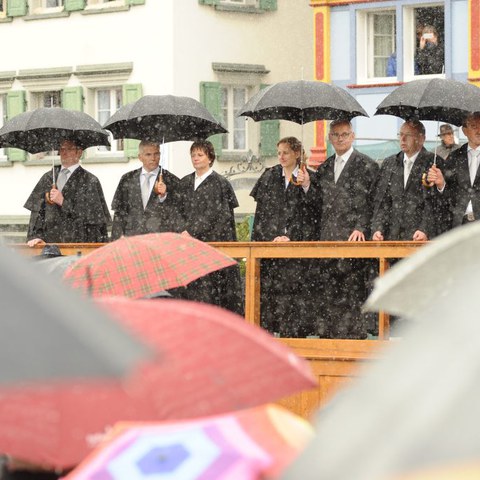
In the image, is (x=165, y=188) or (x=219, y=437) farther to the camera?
(x=165, y=188)

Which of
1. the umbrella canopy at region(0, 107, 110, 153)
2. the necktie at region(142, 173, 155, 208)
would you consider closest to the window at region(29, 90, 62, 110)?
the umbrella canopy at region(0, 107, 110, 153)

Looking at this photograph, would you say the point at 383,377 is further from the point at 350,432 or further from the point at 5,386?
the point at 5,386

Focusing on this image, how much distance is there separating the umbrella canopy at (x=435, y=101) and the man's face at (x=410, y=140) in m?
0.44

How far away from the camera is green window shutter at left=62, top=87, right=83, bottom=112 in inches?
1369

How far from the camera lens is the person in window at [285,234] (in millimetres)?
11789

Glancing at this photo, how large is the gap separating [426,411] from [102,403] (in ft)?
7.41

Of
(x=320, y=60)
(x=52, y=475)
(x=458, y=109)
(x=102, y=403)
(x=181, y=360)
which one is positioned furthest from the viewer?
(x=320, y=60)

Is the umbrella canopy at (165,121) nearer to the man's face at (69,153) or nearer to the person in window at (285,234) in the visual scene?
the man's face at (69,153)

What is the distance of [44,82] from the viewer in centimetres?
3534

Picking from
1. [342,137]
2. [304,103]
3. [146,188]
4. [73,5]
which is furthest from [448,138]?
[73,5]

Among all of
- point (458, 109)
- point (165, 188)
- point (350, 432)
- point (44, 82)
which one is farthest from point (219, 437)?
point (44, 82)

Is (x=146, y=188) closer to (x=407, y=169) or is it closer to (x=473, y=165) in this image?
(x=407, y=169)

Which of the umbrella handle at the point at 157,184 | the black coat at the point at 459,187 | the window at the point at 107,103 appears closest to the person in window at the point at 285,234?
the umbrella handle at the point at 157,184

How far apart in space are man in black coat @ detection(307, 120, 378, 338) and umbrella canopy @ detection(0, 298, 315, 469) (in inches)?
289
